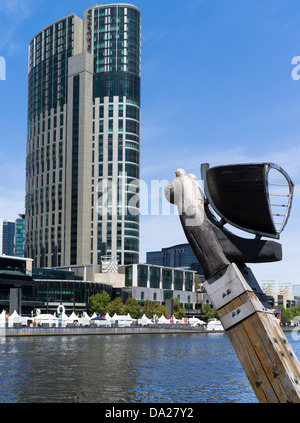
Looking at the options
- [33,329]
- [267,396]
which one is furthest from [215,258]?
[33,329]

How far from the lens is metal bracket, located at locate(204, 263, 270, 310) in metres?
5.98

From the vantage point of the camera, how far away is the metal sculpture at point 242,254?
567 centimetres

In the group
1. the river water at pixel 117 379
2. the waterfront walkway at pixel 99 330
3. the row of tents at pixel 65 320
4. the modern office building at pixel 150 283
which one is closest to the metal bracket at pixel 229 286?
the river water at pixel 117 379

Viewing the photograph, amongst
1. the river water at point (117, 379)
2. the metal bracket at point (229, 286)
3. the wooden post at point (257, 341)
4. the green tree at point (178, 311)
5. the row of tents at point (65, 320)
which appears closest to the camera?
the wooden post at point (257, 341)

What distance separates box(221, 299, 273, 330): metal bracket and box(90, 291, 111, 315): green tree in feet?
483

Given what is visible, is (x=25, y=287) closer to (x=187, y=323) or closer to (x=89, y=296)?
(x=89, y=296)

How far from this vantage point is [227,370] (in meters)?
47.7

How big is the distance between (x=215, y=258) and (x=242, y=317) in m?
0.74

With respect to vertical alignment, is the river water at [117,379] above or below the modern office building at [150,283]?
below

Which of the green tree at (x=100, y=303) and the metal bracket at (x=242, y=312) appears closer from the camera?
the metal bracket at (x=242, y=312)

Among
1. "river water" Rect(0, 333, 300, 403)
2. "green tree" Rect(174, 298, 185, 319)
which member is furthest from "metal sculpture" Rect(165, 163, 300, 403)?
"green tree" Rect(174, 298, 185, 319)

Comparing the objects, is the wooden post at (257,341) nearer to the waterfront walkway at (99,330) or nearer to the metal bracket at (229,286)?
the metal bracket at (229,286)

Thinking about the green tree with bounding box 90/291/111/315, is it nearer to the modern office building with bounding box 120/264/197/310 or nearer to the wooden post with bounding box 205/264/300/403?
the modern office building with bounding box 120/264/197/310
